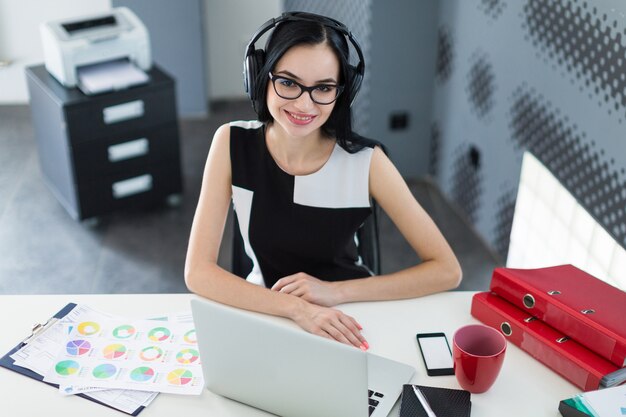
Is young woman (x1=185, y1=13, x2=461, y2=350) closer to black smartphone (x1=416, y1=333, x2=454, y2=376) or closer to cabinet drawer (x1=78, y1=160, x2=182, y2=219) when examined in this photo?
black smartphone (x1=416, y1=333, x2=454, y2=376)

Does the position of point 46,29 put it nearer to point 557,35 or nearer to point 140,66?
point 140,66

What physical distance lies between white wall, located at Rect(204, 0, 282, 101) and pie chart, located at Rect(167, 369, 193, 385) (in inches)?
122

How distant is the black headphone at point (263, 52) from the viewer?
65.2 inches

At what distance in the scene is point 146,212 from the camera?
362cm

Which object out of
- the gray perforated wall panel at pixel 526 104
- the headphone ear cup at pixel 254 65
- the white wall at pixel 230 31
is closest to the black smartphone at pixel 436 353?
the headphone ear cup at pixel 254 65

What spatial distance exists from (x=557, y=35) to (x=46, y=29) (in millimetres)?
2091

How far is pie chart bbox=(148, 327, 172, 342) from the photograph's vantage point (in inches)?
61.5

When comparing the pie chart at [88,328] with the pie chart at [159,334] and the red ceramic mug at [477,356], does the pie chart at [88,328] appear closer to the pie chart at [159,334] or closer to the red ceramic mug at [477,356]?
the pie chart at [159,334]

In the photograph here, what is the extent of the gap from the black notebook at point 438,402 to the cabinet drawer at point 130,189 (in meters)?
2.28

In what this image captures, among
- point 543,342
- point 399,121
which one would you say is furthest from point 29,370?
point 399,121

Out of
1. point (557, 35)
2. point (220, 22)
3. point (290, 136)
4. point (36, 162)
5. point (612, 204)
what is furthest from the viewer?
point (220, 22)

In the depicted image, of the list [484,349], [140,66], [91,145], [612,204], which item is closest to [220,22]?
[140,66]

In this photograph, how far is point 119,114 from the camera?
10.7 feet

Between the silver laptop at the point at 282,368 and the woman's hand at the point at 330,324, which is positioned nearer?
the silver laptop at the point at 282,368
